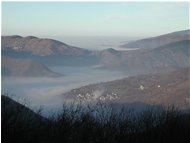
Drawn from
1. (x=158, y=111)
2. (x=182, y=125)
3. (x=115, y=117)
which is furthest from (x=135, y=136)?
(x=158, y=111)

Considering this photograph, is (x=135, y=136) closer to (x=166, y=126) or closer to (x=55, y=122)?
(x=166, y=126)

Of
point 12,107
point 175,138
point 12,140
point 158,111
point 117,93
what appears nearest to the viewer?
point 12,140

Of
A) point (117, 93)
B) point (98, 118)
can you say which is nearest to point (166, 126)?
point (98, 118)

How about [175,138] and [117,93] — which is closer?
[175,138]

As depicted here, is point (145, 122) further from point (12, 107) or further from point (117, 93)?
point (117, 93)

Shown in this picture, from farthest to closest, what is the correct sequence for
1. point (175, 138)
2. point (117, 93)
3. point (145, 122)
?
point (117, 93) < point (145, 122) < point (175, 138)

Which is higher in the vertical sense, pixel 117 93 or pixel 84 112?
pixel 84 112

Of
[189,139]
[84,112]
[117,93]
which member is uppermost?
[84,112]
